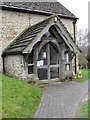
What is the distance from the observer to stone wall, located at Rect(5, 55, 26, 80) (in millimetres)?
9959

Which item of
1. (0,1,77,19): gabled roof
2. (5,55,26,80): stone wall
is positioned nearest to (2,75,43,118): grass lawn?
(5,55,26,80): stone wall

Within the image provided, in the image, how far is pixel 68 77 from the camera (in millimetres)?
11953

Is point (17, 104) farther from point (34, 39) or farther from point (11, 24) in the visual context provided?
point (11, 24)

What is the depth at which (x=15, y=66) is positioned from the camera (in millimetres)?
10406

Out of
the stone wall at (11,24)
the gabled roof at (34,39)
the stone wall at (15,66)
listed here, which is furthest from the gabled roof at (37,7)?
the stone wall at (15,66)

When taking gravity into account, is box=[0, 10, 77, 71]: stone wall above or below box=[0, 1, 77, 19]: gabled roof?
below

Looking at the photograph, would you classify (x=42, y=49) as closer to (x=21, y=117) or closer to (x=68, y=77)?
(x=68, y=77)

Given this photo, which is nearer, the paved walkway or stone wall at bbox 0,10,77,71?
the paved walkway

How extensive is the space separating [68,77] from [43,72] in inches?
78.1

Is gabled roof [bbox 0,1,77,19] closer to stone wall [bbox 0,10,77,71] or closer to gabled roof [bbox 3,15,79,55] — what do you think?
stone wall [bbox 0,10,77,71]

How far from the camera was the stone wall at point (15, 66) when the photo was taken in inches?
392

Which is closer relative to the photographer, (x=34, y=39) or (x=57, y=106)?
(x=57, y=106)

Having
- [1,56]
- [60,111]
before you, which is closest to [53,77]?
[1,56]

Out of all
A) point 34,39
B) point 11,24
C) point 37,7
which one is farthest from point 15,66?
point 37,7
